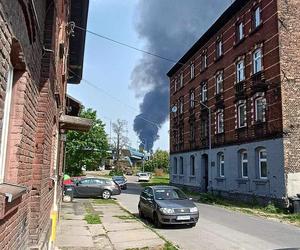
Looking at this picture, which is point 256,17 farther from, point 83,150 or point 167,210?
point 83,150

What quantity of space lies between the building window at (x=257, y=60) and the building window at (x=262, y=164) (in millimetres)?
5085

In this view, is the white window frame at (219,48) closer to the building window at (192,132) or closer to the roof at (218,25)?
the roof at (218,25)

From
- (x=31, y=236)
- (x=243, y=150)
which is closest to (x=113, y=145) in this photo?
(x=243, y=150)

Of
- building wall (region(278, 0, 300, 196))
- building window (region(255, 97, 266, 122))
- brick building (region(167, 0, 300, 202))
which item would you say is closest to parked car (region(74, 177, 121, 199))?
brick building (region(167, 0, 300, 202))

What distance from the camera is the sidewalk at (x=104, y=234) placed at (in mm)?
11211

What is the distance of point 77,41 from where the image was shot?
1727 centimetres

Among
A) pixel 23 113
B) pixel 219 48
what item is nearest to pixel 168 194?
pixel 23 113

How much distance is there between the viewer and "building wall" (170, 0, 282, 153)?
23266 mm

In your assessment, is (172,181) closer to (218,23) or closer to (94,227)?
(218,23)

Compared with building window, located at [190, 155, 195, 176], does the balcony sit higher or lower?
higher

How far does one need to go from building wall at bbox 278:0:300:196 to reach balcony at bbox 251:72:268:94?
5.37 ft

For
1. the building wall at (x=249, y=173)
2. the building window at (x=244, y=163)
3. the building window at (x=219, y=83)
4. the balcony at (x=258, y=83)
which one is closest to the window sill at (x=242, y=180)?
the building wall at (x=249, y=173)

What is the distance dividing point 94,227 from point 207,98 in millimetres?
22238

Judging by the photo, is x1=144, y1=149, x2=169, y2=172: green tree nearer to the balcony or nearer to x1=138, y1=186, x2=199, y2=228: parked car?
the balcony
